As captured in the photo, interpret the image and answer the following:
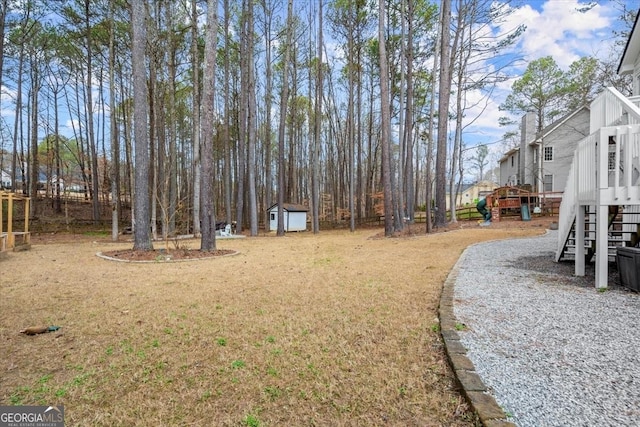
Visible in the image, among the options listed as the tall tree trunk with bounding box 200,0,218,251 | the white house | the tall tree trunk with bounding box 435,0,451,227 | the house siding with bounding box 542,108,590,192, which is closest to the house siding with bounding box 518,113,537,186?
the house siding with bounding box 542,108,590,192

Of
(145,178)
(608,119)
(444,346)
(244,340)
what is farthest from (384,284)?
(145,178)

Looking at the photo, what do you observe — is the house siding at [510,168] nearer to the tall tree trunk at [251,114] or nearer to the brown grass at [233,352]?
the tall tree trunk at [251,114]

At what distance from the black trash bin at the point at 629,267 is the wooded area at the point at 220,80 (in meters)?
8.24

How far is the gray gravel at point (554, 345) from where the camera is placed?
165cm

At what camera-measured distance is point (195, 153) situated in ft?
43.4

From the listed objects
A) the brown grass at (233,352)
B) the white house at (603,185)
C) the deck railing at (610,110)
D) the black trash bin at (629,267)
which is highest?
the deck railing at (610,110)

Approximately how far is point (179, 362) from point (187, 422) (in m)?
0.76

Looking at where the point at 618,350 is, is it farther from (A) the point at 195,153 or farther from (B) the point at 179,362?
(A) the point at 195,153

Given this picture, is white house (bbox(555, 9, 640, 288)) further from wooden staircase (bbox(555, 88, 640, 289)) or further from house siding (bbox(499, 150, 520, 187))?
house siding (bbox(499, 150, 520, 187))

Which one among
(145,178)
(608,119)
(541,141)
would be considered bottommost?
(145,178)

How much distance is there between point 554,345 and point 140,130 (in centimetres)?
961

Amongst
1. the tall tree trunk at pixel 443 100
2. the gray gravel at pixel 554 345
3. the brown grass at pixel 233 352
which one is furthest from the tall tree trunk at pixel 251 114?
the gray gravel at pixel 554 345

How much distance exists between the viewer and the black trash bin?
3.83 meters

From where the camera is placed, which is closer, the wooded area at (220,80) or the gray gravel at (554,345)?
the gray gravel at (554,345)
